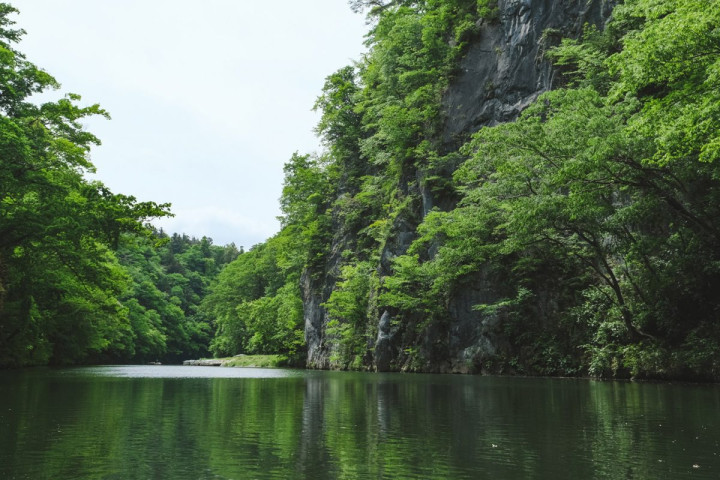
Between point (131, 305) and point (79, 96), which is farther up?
point (79, 96)

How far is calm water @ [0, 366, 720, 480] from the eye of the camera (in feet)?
16.2

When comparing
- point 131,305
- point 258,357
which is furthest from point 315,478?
point 131,305

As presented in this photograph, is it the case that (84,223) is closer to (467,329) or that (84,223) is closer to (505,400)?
(505,400)

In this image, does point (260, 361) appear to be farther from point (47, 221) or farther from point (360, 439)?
point (360, 439)

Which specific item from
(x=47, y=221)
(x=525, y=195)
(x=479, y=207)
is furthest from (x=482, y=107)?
(x=47, y=221)

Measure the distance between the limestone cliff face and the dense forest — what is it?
0.10 metres

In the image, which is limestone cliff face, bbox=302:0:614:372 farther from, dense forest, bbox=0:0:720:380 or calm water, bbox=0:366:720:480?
calm water, bbox=0:366:720:480

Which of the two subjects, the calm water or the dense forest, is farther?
the dense forest

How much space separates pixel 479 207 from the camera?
79.1 feet

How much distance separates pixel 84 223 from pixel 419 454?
14.0 metres

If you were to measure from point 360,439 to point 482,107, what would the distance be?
1073 inches

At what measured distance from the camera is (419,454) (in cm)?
571

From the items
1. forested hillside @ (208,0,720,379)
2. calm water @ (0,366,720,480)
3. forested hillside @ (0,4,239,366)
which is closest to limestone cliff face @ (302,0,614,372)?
forested hillside @ (208,0,720,379)

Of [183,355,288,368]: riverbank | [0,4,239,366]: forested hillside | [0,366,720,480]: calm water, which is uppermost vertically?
[0,4,239,366]: forested hillside
